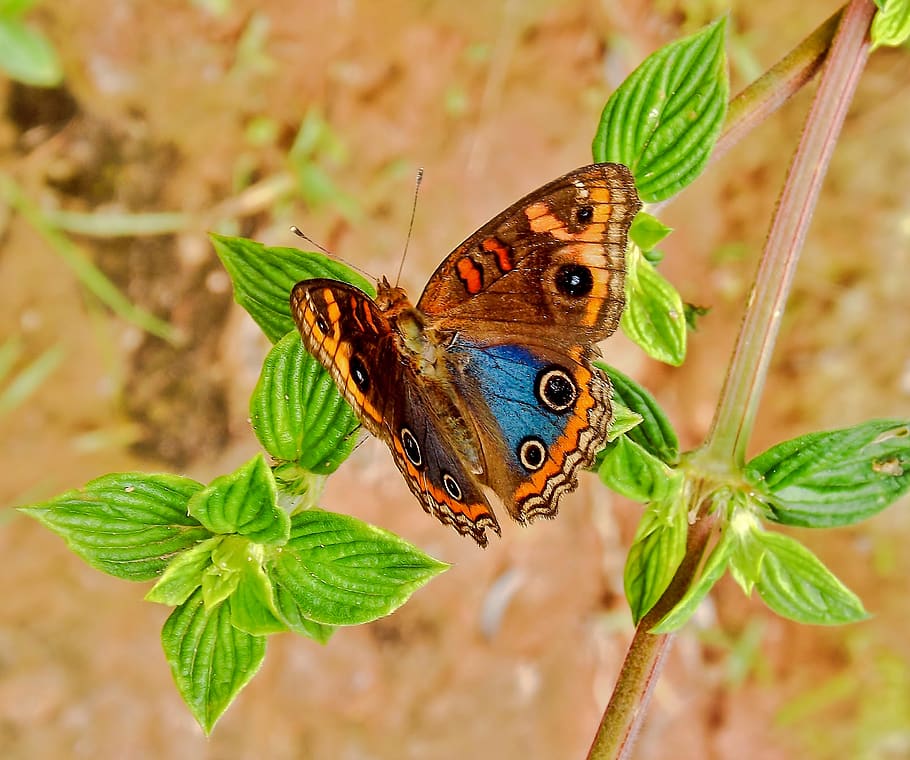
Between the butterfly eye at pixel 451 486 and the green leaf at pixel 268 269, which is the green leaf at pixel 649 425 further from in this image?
the green leaf at pixel 268 269

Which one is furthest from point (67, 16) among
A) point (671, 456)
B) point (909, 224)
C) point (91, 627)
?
point (909, 224)

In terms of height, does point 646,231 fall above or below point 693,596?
above

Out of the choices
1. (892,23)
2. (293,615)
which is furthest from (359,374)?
(892,23)

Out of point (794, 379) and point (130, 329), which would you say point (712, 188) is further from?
point (130, 329)

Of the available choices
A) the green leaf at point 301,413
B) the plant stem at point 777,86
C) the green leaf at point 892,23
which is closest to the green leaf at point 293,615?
the green leaf at point 301,413

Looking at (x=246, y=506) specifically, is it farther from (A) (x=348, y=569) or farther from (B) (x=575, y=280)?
(B) (x=575, y=280)
